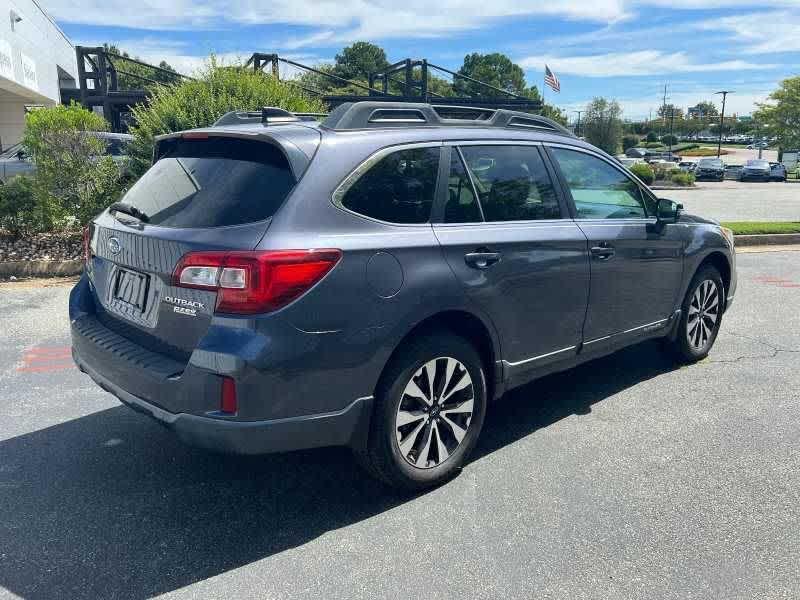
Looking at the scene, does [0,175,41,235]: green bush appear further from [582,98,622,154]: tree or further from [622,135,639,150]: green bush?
[622,135,639,150]: green bush

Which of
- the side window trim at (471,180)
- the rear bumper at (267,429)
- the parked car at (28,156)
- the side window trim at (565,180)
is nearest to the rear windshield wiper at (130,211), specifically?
the rear bumper at (267,429)

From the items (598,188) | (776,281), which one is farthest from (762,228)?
(598,188)

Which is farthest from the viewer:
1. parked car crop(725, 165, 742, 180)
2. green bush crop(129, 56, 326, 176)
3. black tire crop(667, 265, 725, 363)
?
parked car crop(725, 165, 742, 180)

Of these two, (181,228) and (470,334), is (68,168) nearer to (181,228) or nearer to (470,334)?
(181,228)

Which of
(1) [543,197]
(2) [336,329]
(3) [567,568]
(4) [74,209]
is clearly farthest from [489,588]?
(4) [74,209]

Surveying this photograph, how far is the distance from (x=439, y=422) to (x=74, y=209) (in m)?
8.03

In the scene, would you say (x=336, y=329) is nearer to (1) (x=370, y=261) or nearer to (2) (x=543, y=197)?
(1) (x=370, y=261)

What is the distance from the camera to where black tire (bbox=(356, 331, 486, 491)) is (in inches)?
126

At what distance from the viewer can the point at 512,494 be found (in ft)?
11.5

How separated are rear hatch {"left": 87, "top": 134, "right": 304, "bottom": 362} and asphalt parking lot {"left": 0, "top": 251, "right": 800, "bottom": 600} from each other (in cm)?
83

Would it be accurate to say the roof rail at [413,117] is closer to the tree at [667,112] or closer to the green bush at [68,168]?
the green bush at [68,168]

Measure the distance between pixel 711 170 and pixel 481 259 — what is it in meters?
45.2

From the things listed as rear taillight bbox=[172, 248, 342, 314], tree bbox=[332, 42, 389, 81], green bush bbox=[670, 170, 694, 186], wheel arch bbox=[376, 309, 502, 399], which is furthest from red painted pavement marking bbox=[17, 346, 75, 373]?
tree bbox=[332, 42, 389, 81]

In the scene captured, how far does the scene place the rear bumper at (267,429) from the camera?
2.83m
